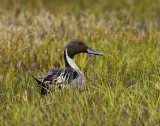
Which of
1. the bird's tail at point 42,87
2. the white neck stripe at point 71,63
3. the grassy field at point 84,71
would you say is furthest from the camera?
the white neck stripe at point 71,63

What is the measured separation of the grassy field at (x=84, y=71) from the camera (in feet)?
14.7

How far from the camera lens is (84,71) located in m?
6.56

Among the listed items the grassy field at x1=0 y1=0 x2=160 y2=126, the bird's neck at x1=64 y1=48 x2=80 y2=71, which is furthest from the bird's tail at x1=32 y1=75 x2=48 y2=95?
the bird's neck at x1=64 y1=48 x2=80 y2=71

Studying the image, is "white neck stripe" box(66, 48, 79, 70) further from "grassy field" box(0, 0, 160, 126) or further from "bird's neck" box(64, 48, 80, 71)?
"grassy field" box(0, 0, 160, 126)

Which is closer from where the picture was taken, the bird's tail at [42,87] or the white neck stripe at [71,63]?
the bird's tail at [42,87]

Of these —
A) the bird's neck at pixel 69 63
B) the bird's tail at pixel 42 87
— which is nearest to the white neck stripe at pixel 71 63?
the bird's neck at pixel 69 63

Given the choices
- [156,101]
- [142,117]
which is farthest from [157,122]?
[156,101]

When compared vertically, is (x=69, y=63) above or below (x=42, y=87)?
above

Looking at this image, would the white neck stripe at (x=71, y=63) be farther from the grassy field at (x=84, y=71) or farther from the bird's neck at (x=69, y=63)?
the grassy field at (x=84, y=71)

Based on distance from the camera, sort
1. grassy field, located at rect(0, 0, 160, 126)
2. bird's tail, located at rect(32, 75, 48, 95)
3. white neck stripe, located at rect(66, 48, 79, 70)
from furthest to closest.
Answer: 1. white neck stripe, located at rect(66, 48, 79, 70)
2. bird's tail, located at rect(32, 75, 48, 95)
3. grassy field, located at rect(0, 0, 160, 126)

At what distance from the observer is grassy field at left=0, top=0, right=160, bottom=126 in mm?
4473

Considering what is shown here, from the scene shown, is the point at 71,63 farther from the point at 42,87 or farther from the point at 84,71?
the point at 42,87

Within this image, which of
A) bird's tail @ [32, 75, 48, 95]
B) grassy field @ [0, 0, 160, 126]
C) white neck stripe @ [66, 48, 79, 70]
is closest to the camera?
grassy field @ [0, 0, 160, 126]

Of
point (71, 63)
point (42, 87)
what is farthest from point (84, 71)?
point (42, 87)
